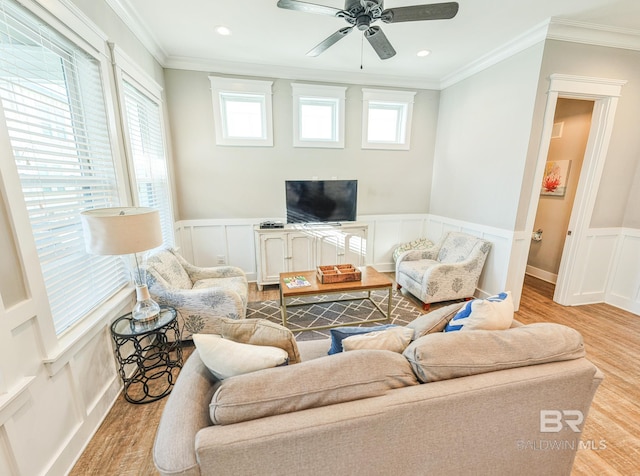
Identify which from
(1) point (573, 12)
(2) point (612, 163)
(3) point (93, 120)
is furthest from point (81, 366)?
(2) point (612, 163)

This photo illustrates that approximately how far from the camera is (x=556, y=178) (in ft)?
12.6

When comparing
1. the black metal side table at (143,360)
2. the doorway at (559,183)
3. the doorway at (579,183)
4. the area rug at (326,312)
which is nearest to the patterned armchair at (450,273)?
the area rug at (326,312)

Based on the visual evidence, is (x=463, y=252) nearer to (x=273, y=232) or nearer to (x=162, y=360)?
(x=273, y=232)

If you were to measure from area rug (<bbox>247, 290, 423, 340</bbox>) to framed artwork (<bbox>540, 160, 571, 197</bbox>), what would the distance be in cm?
283

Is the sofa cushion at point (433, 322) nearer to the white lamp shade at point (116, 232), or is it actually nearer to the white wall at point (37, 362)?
the white lamp shade at point (116, 232)

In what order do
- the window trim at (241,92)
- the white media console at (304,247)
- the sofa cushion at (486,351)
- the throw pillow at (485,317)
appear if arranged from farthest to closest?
the white media console at (304,247)
the window trim at (241,92)
the throw pillow at (485,317)
the sofa cushion at (486,351)

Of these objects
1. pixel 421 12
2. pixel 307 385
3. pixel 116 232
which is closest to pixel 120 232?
pixel 116 232

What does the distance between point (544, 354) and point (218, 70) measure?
415 cm

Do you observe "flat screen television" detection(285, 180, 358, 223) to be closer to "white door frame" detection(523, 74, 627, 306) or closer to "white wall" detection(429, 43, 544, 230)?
"white wall" detection(429, 43, 544, 230)

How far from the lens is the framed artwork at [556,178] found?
3.75 m

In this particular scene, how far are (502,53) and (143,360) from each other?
457cm

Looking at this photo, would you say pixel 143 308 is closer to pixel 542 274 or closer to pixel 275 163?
pixel 275 163

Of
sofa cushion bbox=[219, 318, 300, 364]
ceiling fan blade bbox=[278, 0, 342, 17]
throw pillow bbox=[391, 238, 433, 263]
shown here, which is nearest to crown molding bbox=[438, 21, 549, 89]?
ceiling fan blade bbox=[278, 0, 342, 17]

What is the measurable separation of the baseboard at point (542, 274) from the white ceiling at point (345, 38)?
283 centimetres
